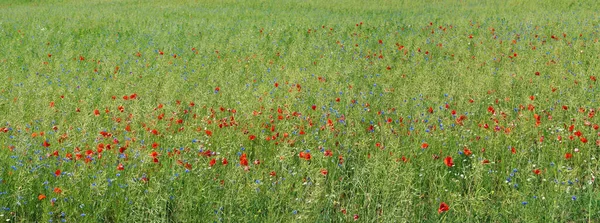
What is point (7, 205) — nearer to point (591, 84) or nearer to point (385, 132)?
point (385, 132)

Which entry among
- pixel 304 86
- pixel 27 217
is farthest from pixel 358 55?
pixel 27 217

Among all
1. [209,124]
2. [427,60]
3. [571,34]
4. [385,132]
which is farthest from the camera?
[571,34]

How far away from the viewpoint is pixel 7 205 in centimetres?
304

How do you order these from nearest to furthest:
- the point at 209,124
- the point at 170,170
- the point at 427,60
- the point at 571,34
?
the point at 170,170 < the point at 209,124 < the point at 427,60 < the point at 571,34

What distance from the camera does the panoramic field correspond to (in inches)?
126

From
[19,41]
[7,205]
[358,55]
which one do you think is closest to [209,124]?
[7,205]

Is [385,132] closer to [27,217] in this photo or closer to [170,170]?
[170,170]

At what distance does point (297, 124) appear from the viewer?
180 inches

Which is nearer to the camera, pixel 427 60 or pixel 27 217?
pixel 27 217

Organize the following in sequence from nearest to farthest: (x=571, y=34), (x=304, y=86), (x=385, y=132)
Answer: (x=385, y=132) → (x=304, y=86) → (x=571, y=34)

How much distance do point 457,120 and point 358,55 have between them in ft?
12.8

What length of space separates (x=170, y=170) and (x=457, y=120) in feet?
8.09

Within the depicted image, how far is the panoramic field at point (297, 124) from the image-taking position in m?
3.21

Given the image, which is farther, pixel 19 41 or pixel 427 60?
pixel 19 41
